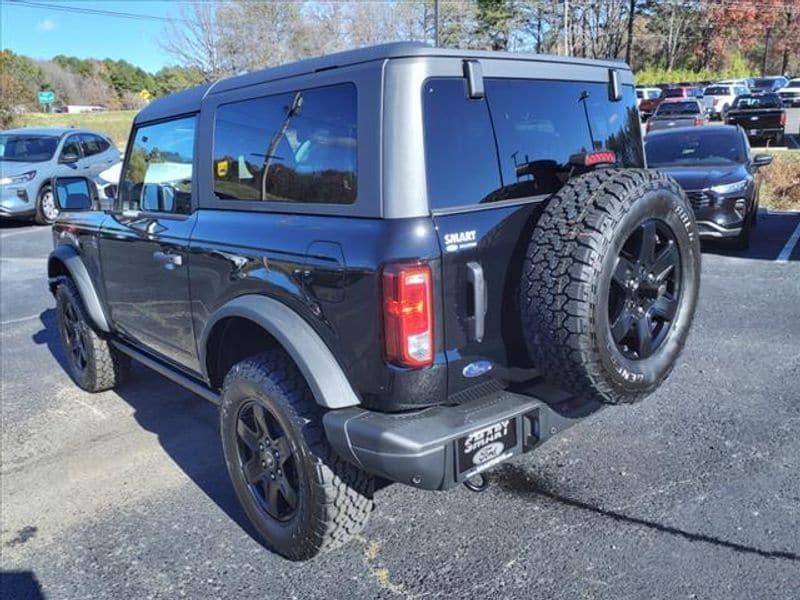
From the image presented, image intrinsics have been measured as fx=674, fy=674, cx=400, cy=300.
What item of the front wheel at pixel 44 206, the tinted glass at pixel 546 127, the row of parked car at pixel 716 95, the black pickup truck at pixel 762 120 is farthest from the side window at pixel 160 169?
the row of parked car at pixel 716 95

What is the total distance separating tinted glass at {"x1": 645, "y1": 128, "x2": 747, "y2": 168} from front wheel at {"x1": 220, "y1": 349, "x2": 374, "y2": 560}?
26.8 ft

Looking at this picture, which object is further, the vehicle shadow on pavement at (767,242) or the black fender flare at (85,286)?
the vehicle shadow on pavement at (767,242)

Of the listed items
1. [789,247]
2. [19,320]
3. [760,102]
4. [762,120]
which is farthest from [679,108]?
→ [19,320]

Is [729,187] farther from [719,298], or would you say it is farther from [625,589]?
[625,589]

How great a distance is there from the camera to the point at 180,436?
4.26m

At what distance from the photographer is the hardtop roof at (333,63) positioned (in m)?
2.43

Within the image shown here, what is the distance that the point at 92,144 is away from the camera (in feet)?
49.3

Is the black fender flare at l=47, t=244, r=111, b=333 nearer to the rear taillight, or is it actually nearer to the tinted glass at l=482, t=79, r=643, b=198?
the rear taillight

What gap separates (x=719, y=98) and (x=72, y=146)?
96.9ft

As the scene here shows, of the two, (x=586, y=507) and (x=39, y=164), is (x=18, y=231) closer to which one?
(x=39, y=164)

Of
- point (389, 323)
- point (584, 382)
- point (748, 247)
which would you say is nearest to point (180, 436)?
point (389, 323)

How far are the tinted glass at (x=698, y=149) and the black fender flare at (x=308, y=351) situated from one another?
821cm

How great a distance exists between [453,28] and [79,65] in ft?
237

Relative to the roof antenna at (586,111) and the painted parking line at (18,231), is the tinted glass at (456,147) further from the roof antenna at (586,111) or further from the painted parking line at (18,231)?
the painted parking line at (18,231)
